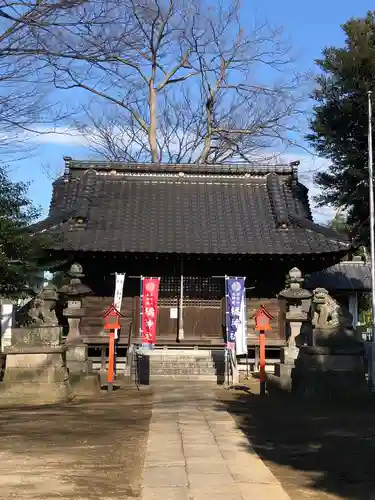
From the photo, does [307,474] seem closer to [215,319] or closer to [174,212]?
[215,319]

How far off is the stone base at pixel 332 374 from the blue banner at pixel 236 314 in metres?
3.85

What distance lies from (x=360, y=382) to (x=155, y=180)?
12.9 m

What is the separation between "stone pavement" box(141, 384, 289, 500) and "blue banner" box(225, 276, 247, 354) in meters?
5.82

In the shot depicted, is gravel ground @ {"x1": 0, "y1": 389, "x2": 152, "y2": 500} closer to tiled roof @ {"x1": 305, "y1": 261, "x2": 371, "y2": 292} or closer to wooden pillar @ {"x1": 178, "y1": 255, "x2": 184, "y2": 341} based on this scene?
wooden pillar @ {"x1": 178, "y1": 255, "x2": 184, "y2": 341}

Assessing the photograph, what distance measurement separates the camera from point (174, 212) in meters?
21.5

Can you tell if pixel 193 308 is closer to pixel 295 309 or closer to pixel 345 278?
pixel 295 309

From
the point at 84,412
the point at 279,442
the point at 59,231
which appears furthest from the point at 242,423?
the point at 59,231

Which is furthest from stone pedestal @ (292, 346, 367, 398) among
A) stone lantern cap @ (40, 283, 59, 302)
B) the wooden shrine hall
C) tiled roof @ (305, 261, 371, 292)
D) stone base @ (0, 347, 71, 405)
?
tiled roof @ (305, 261, 371, 292)

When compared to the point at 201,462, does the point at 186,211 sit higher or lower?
higher

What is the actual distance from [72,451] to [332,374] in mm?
7164

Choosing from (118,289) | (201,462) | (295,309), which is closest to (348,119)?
(295,309)

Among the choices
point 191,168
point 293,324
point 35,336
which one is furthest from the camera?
point 191,168

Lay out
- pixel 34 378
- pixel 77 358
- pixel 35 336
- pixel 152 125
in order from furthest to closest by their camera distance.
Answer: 1. pixel 152 125
2. pixel 77 358
3. pixel 35 336
4. pixel 34 378

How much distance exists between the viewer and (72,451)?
7.31 m
